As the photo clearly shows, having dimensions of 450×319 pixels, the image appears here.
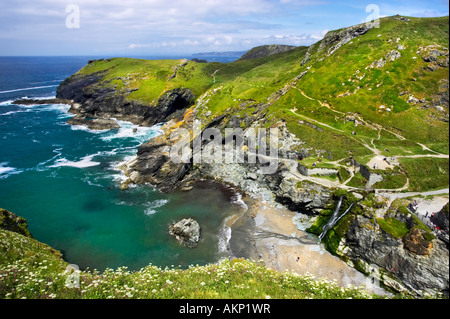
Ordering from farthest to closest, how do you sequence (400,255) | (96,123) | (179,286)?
(96,123) < (400,255) < (179,286)

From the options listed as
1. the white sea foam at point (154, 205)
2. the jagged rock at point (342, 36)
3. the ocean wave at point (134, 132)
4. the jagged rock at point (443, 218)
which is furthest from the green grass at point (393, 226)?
the ocean wave at point (134, 132)

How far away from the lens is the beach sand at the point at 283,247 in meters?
31.6

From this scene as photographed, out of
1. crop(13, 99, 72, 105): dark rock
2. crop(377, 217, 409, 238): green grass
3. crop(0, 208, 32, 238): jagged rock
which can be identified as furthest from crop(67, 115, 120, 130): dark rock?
crop(377, 217, 409, 238): green grass

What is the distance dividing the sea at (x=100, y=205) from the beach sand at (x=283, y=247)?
2.56 metres

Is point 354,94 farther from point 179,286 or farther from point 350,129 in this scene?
point 179,286

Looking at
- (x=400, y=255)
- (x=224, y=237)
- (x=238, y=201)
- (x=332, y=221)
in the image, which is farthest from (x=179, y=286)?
(x=238, y=201)

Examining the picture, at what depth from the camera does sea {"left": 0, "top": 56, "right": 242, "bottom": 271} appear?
36.1 meters

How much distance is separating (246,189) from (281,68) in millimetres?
69343

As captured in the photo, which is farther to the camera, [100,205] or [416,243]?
[100,205]

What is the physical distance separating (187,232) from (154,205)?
38.3 feet

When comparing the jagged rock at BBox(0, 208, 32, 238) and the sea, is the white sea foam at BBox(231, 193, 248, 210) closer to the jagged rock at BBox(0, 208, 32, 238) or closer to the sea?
the sea

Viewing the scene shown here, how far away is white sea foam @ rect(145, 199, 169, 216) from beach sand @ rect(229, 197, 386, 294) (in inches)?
546

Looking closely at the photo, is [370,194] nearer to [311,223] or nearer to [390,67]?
[311,223]

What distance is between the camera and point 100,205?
46969 millimetres
